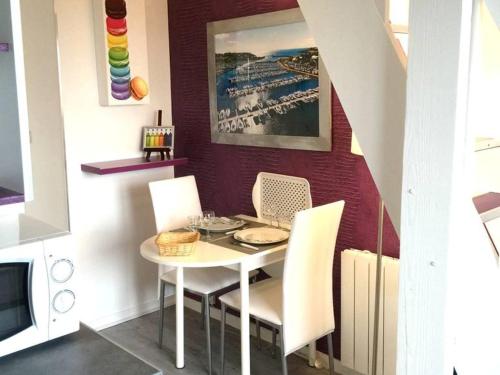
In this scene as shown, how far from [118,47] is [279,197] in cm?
140

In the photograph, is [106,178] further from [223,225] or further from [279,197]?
[279,197]

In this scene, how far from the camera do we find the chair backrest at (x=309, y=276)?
252 centimetres

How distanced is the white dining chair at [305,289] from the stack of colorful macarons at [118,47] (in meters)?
1.57

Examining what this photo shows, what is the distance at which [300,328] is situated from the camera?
2.66 m

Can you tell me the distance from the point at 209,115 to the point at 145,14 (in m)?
0.80

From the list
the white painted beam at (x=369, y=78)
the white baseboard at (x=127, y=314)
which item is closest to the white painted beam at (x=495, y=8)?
the white painted beam at (x=369, y=78)

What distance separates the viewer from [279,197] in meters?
3.20

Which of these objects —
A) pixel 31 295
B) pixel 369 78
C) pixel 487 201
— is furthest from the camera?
pixel 31 295

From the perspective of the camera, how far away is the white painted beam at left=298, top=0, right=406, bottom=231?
97cm

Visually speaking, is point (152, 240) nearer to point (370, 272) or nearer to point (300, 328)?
point (300, 328)

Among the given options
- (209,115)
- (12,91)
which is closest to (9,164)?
(12,91)

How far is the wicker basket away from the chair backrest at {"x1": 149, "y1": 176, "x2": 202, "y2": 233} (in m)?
0.39

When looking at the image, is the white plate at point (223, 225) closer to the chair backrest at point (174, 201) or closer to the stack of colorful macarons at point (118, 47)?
the chair backrest at point (174, 201)

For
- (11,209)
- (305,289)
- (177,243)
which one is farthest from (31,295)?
(305,289)
